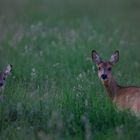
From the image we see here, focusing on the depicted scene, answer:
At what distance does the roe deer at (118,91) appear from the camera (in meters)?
11.0

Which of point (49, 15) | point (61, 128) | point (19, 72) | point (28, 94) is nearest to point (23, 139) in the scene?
point (61, 128)

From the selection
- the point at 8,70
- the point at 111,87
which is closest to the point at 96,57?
the point at 111,87

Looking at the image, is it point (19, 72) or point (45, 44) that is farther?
point (45, 44)

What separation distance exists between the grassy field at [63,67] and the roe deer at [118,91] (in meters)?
0.19

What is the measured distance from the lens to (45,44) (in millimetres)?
→ 17875

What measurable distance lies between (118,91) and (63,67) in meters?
2.95

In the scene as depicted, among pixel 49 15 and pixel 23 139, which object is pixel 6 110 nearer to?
pixel 23 139

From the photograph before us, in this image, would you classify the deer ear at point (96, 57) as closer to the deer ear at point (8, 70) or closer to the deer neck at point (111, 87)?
the deer neck at point (111, 87)

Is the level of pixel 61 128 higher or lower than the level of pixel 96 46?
lower

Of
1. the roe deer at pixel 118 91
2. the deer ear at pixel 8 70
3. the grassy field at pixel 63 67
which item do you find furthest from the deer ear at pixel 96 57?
the deer ear at pixel 8 70

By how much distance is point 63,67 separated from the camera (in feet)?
49.2

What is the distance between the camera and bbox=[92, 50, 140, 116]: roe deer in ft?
36.1

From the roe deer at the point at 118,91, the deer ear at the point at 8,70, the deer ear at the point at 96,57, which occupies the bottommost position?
the roe deer at the point at 118,91

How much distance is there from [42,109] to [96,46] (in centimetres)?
681
